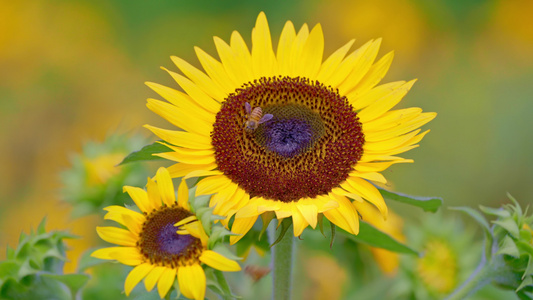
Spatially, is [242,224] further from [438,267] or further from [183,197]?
[438,267]

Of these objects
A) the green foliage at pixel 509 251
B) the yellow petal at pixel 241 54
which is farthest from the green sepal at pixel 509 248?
the yellow petal at pixel 241 54

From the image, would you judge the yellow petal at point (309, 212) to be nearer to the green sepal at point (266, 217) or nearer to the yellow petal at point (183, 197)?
the green sepal at point (266, 217)

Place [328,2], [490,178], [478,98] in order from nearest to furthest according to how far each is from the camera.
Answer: [490,178] < [478,98] < [328,2]

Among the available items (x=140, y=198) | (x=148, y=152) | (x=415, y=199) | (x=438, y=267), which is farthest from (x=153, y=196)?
(x=438, y=267)

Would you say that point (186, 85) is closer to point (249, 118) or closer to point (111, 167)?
point (249, 118)

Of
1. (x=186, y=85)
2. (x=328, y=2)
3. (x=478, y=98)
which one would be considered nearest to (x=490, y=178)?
(x=478, y=98)

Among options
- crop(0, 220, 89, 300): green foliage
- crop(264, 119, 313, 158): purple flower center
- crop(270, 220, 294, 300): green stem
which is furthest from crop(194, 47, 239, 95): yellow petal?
crop(0, 220, 89, 300): green foliage
